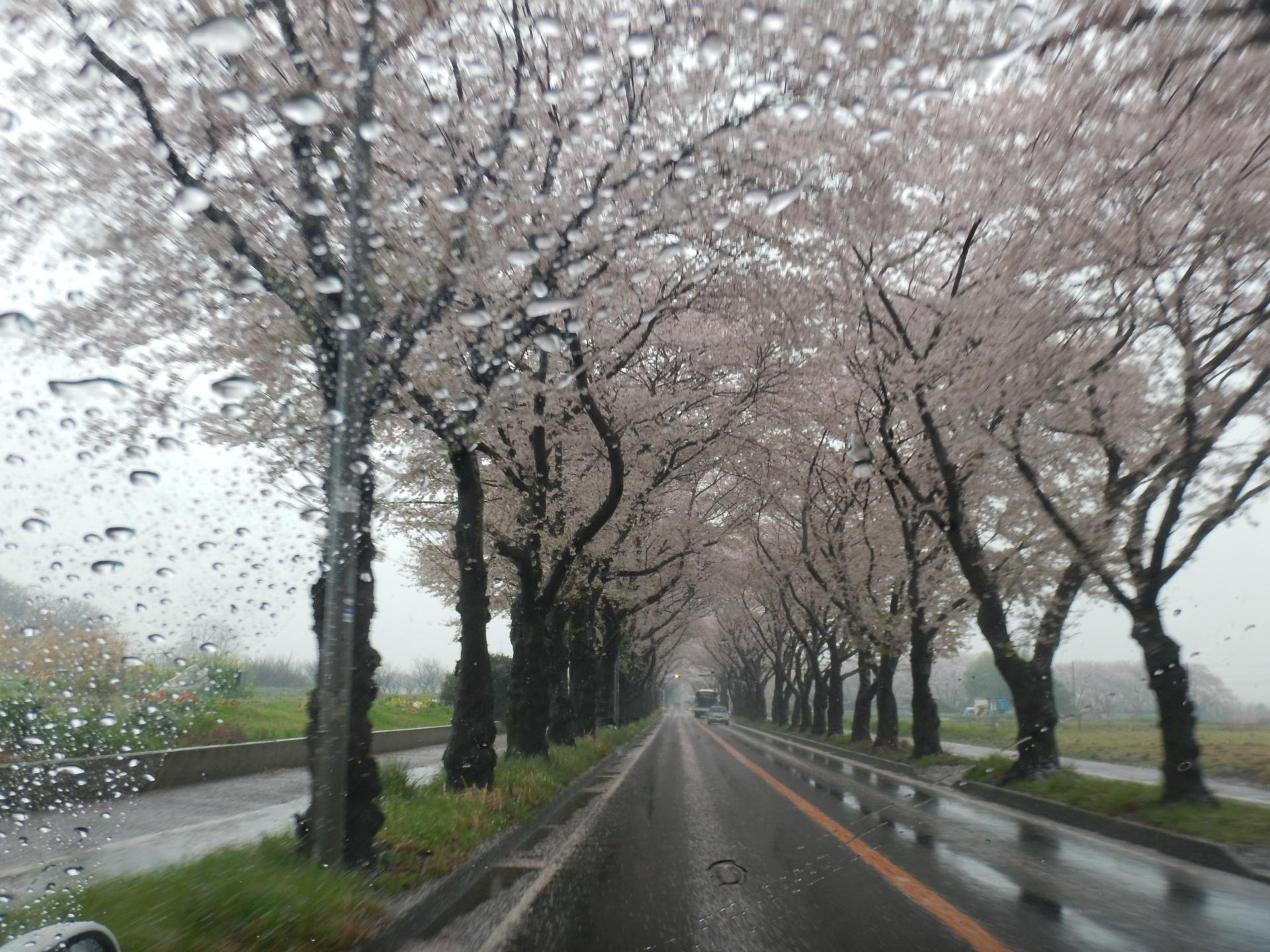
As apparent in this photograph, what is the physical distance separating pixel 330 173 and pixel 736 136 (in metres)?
4.39

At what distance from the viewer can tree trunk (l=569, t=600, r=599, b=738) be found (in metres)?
22.2

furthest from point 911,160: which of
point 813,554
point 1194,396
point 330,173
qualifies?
point 813,554

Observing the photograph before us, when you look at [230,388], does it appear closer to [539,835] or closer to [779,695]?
[539,835]

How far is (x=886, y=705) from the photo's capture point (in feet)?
83.7

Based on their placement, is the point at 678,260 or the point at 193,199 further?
the point at 678,260

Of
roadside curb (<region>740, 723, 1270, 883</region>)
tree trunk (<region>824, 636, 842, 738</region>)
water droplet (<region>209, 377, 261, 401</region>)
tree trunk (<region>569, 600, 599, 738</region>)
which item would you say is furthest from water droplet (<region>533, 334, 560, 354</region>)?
tree trunk (<region>824, 636, 842, 738</region>)

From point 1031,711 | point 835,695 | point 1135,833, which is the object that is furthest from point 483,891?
point 835,695

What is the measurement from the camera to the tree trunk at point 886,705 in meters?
24.6

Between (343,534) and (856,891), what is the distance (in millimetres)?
4595

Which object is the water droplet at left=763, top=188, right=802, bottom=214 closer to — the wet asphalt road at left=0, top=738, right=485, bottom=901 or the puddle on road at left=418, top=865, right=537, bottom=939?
the puddle on road at left=418, top=865, right=537, bottom=939

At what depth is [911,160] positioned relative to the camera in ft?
37.6

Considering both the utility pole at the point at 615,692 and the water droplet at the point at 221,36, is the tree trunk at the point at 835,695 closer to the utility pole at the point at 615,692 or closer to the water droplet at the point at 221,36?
the utility pole at the point at 615,692

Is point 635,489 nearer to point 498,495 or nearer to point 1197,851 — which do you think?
point 498,495

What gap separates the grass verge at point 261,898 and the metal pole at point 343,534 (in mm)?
447
